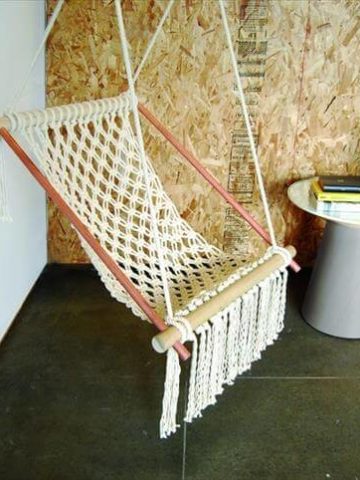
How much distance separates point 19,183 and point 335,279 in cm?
131

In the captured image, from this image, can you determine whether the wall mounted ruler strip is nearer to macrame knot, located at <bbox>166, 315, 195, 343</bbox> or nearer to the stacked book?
the stacked book

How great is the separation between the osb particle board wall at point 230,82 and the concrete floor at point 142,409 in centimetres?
64

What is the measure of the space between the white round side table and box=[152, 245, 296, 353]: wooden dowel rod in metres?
0.46

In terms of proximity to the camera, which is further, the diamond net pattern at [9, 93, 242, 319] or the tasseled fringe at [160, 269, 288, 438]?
the diamond net pattern at [9, 93, 242, 319]

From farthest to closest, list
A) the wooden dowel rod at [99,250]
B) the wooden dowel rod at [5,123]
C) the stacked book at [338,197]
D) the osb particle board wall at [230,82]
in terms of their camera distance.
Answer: the osb particle board wall at [230,82], the stacked book at [338,197], the wooden dowel rod at [5,123], the wooden dowel rod at [99,250]

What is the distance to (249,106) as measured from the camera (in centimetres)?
236

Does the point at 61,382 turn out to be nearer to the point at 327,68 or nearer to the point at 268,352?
the point at 268,352

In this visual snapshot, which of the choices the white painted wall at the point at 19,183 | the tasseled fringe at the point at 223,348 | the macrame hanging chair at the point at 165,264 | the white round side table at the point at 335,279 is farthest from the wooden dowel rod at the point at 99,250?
the white round side table at the point at 335,279

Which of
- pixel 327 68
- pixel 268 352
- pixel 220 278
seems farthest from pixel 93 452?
pixel 327 68

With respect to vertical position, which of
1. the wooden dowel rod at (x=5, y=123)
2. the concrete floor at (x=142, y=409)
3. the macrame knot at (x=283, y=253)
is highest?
the wooden dowel rod at (x=5, y=123)

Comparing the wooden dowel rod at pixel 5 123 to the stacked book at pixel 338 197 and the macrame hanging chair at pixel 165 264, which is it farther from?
the stacked book at pixel 338 197

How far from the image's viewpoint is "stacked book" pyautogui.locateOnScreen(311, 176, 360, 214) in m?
2.03

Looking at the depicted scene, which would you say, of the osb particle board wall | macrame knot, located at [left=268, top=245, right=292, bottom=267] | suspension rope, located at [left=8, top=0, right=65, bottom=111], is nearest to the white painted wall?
the osb particle board wall

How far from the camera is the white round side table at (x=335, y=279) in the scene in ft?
6.82
